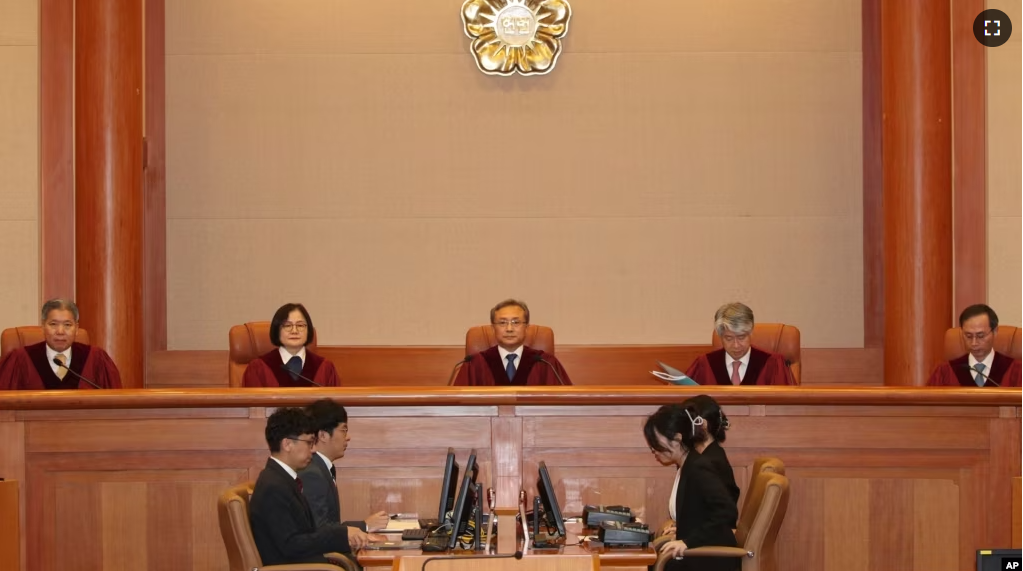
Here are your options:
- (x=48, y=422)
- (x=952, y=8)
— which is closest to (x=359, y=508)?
(x=48, y=422)

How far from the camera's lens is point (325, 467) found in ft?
12.9

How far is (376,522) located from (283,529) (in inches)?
13.9

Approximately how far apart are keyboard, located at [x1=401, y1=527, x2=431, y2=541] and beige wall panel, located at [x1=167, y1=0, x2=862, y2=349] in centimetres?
321

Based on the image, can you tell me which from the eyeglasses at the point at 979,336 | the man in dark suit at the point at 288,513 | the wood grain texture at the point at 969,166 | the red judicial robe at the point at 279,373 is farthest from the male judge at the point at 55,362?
the wood grain texture at the point at 969,166

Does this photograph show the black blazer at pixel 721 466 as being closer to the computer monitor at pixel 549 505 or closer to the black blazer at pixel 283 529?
the computer monitor at pixel 549 505

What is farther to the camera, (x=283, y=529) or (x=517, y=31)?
(x=517, y=31)

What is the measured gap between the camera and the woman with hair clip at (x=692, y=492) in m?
3.70

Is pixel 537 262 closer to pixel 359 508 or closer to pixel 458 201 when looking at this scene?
pixel 458 201

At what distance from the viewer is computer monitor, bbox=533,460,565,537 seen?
3.48 meters

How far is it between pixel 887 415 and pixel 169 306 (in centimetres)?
414

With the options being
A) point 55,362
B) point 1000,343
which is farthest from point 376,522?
point 1000,343

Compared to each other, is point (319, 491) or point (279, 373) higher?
point (279, 373)

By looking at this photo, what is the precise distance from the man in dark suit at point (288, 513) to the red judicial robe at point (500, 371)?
169 centimetres

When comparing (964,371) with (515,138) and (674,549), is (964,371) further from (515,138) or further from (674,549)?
(515,138)
